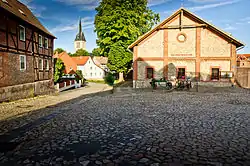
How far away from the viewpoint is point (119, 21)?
27203 mm

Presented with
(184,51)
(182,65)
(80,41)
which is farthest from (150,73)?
(80,41)

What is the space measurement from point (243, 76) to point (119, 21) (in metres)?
16.8

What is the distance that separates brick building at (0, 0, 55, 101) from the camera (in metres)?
14.0

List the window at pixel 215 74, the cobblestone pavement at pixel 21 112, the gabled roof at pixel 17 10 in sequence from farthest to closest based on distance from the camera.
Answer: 1. the window at pixel 215 74
2. the gabled roof at pixel 17 10
3. the cobblestone pavement at pixel 21 112

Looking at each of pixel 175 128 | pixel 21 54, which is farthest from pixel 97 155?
pixel 21 54

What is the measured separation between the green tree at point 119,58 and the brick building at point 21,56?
29.8 feet

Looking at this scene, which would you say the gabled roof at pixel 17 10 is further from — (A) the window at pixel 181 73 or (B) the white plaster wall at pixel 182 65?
(A) the window at pixel 181 73

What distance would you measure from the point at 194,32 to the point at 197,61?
298 centimetres

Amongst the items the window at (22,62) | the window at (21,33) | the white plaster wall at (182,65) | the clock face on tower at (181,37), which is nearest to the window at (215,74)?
the white plaster wall at (182,65)

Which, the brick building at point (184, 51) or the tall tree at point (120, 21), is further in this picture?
the tall tree at point (120, 21)

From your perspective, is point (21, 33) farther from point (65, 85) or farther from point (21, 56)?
point (65, 85)

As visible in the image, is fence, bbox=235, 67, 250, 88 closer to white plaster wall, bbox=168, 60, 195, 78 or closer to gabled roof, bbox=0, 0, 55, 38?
white plaster wall, bbox=168, 60, 195, 78

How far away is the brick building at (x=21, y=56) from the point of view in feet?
46.1

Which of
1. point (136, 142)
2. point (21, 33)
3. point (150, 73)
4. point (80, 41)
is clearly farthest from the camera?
point (80, 41)
